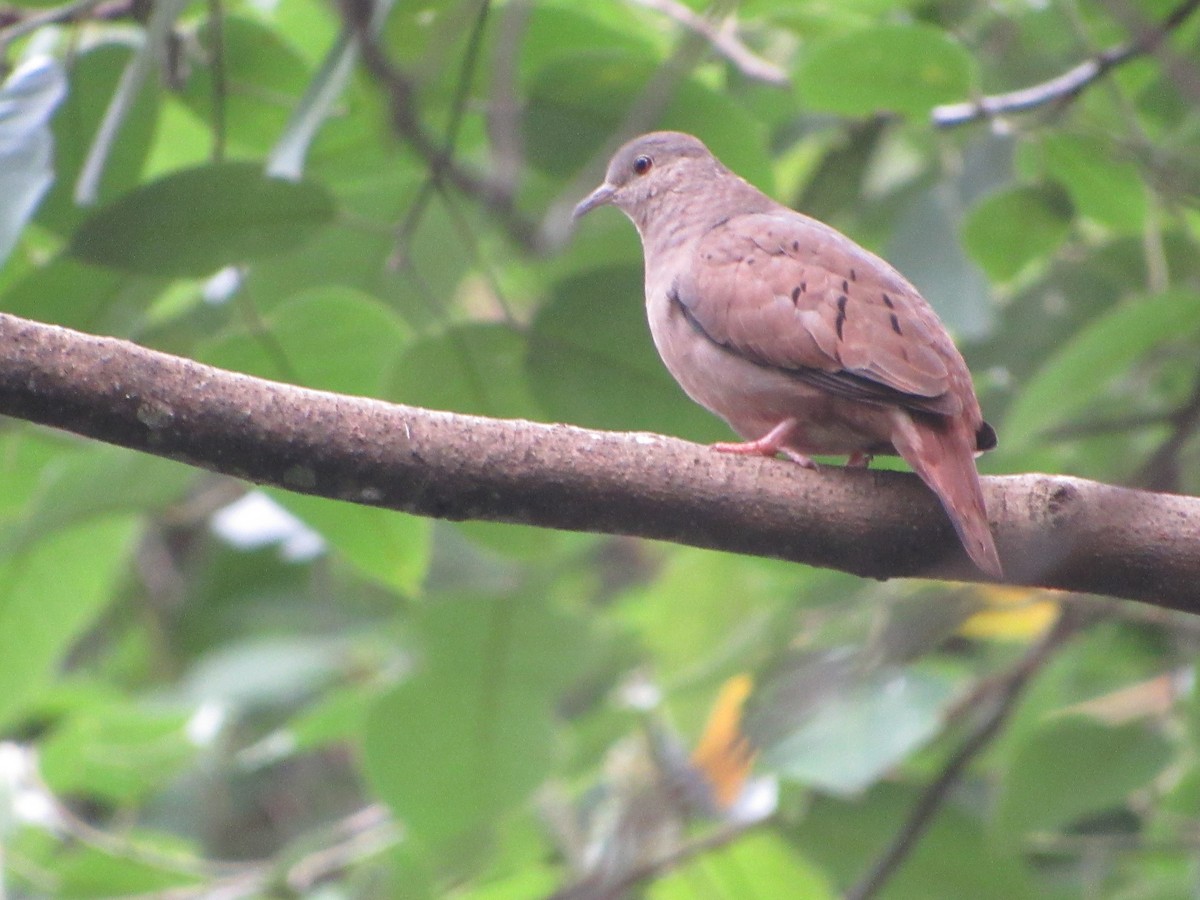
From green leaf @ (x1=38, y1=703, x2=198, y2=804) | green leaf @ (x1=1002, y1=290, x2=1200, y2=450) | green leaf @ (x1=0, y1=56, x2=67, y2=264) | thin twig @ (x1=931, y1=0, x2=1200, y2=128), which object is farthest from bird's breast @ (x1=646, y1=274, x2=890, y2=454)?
green leaf @ (x1=38, y1=703, x2=198, y2=804)

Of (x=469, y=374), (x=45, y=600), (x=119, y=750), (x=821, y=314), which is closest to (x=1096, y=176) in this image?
(x=821, y=314)

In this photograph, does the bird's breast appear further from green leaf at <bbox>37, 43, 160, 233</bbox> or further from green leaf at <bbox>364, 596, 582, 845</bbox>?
green leaf at <bbox>37, 43, 160, 233</bbox>

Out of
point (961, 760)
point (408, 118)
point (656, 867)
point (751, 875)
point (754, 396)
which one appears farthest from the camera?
point (751, 875)

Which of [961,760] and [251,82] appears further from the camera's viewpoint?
[251,82]

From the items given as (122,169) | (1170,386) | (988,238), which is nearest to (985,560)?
(988,238)

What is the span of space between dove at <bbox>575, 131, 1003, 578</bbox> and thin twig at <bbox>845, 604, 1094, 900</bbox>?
1159 mm

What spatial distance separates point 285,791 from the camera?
7.46 m

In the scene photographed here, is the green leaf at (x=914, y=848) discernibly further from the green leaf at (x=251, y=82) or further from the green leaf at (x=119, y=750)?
the green leaf at (x=251, y=82)

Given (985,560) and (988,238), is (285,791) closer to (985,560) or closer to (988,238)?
(988,238)

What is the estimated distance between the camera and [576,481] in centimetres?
250

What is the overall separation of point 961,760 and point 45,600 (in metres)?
2.52

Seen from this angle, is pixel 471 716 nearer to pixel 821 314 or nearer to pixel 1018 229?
pixel 821 314

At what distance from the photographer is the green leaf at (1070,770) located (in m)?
4.19

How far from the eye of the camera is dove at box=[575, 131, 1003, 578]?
10.1ft
